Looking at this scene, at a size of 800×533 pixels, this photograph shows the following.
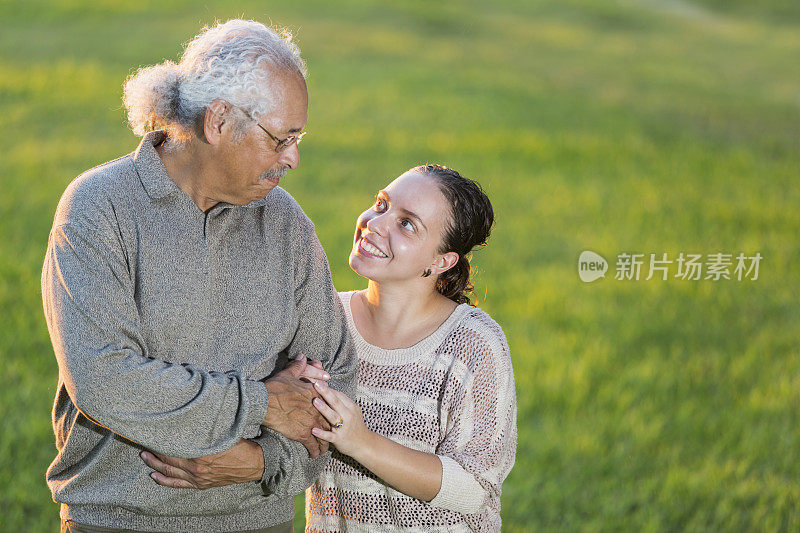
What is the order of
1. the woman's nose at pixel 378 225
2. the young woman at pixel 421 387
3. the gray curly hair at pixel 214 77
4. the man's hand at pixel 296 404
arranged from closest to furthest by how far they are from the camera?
the gray curly hair at pixel 214 77 < the man's hand at pixel 296 404 < the young woman at pixel 421 387 < the woman's nose at pixel 378 225

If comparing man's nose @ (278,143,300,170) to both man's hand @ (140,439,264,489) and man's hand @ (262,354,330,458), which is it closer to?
man's hand @ (262,354,330,458)

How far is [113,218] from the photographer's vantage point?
219cm

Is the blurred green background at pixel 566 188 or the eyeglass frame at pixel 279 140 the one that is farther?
the blurred green background at pixel 566 188

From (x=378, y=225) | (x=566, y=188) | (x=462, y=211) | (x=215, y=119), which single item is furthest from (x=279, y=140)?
(x=566, y=188)

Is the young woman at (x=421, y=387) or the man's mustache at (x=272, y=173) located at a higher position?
the man's mustache at (x=272, y=173)

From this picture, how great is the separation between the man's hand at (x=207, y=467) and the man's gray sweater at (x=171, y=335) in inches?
1.6

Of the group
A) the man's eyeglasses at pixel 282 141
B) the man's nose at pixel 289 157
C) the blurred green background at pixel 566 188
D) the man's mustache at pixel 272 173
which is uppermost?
the man's eyeglasses at pixel 282 141

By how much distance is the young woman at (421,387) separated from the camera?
2455mm

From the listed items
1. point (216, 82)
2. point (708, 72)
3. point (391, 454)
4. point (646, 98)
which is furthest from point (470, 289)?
point (708, 72)

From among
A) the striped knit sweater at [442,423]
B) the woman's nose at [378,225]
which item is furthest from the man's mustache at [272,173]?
the striped knit sweater at [442,423]

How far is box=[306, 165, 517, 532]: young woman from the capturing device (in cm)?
246

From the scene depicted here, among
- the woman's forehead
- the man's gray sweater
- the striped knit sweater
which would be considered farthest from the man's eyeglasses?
the striped knit sweater

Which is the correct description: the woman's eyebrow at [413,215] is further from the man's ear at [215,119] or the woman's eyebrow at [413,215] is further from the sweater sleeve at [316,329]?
the man's ear at [215,119]

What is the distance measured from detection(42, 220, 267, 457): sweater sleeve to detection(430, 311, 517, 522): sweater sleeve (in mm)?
591
